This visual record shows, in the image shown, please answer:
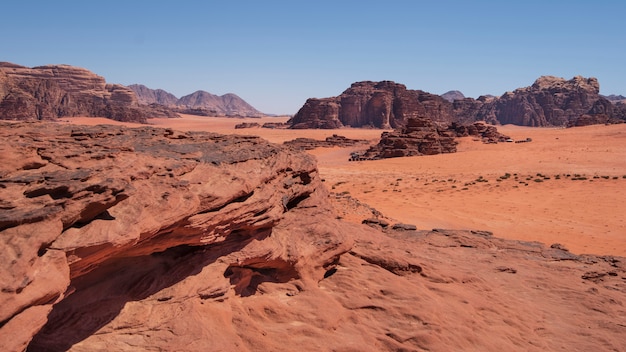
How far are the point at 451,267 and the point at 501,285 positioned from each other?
38.3 inches

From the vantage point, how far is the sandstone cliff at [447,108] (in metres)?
87.1

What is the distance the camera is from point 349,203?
592 inches

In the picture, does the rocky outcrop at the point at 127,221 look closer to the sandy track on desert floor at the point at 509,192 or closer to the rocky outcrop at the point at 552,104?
the sandy track on desert floor at the point at 509,192

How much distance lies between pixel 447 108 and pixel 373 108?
18.9 m

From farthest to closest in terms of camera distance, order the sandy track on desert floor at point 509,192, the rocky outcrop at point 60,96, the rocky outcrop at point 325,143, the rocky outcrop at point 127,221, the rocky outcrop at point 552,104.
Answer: the rocky outcrop at point 552,104 → the rocky outcrop at point 60,96 → the rocky outcrop at point 325,143 → the sandy track on desert floor at point 509,192 → the rocky outcrop at point 127,221

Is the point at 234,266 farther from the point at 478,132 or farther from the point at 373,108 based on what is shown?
the point at 373,108

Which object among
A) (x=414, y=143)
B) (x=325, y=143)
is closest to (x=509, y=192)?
(x=414, y=143)

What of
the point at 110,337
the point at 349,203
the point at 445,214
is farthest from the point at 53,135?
the point at 445,214

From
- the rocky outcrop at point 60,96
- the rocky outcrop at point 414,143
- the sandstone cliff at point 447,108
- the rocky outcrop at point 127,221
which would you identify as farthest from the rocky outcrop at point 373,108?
the rocky outcrop at point 127,221

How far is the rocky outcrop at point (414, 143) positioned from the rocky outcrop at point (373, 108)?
42650mm

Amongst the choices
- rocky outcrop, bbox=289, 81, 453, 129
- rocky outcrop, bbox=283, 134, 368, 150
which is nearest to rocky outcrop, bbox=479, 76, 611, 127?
rocky outcrop, bbox=289, 81, 453, 129

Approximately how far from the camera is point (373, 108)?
3484 inches

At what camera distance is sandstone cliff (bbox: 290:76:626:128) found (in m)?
87.1

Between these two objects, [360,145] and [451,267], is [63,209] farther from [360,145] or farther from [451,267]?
[360,145]
